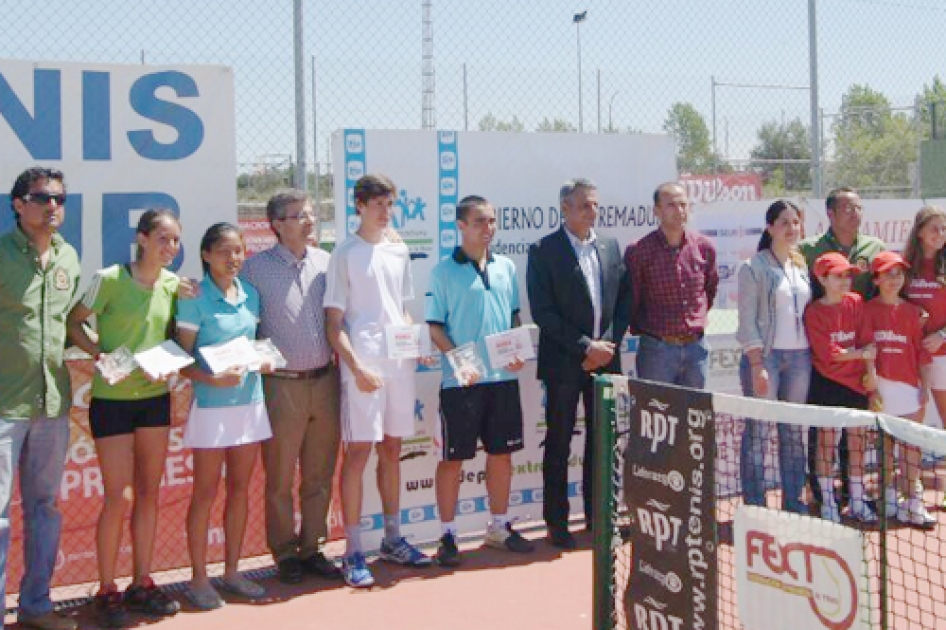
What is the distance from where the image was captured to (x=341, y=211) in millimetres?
6605

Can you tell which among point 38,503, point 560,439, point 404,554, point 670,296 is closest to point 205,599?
point 38,503

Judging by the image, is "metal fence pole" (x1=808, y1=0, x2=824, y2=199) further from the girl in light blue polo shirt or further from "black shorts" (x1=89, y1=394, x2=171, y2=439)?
"black shorts" (x1=89, y1=394, x2=171, y2=439)

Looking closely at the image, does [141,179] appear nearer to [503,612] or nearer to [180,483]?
[180,483]

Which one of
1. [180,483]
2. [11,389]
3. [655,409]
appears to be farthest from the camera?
[180,483]

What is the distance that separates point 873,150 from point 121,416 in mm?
18297

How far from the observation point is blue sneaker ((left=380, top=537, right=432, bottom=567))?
6492 mm

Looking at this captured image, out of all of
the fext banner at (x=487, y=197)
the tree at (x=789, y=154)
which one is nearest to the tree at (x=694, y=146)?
the tree at (x=789, y=154)

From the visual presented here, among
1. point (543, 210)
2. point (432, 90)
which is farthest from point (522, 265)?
point (432, 90)

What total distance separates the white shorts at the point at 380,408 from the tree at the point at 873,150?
12002mm

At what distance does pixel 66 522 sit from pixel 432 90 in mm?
3509

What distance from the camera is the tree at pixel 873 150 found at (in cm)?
1834

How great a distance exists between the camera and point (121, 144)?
605 cm

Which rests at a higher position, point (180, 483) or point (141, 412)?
point (141, 412)

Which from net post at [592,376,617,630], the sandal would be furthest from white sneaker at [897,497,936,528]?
the sandal
